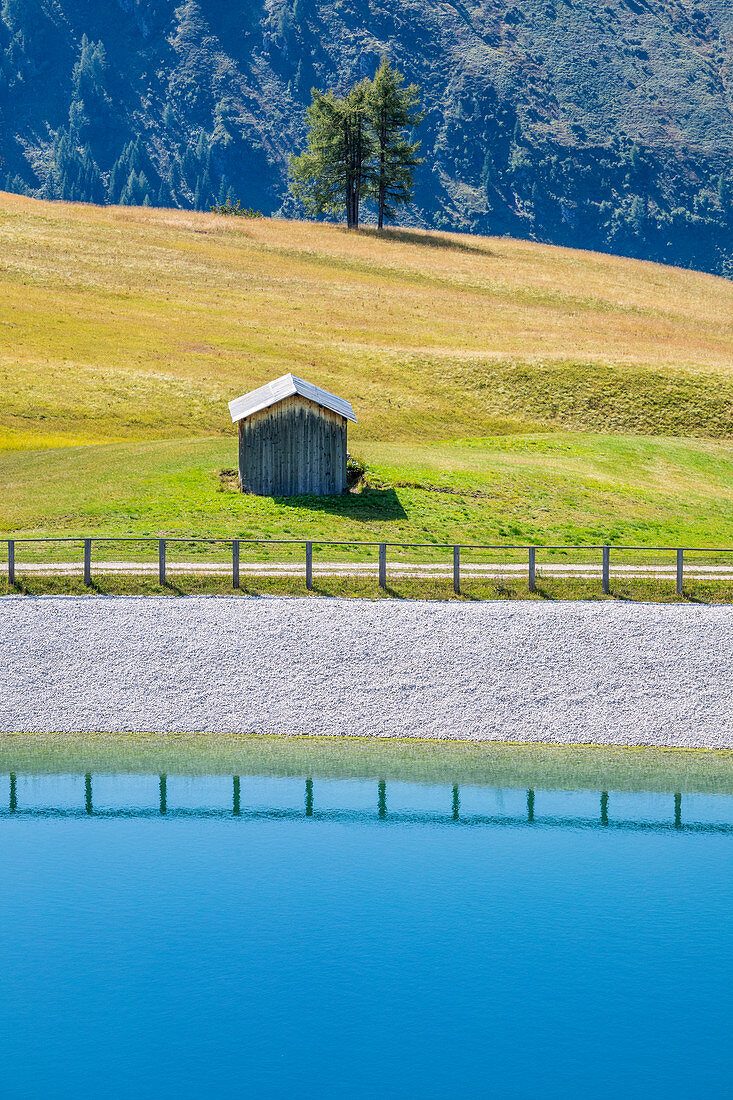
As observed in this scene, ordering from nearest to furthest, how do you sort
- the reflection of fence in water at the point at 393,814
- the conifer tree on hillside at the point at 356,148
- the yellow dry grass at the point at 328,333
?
1. the reflection of fence in water at the point at 393,814
2. the yellow dry grass at the point at 328,333
3. the conifer tree on hillside at the point at 356,148

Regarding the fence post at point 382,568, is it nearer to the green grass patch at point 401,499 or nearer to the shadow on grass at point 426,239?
the green grass patch at point 401,499

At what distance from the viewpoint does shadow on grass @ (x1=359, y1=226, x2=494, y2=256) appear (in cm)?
11862

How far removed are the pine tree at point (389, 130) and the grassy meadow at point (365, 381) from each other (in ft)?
58.1

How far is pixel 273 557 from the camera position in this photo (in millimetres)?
34531

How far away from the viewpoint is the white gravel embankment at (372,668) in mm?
Result: 26562

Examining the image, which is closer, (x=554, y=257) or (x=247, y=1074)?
(x=247, y=1074)

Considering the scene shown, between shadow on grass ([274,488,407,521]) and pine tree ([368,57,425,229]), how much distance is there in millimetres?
88561

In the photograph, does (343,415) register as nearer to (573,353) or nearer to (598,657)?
(598,657)

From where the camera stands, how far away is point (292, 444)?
41188 mm

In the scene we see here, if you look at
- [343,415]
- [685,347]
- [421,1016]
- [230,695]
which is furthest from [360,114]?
[421,1016]

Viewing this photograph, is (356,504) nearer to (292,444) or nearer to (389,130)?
(292,444)

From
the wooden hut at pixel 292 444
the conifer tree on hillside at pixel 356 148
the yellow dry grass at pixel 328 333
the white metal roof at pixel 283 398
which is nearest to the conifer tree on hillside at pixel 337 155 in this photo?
the conifer tree on hillside at pixel 356 148

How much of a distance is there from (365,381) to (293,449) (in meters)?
24.0

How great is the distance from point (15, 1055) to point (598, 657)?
16.3 m
